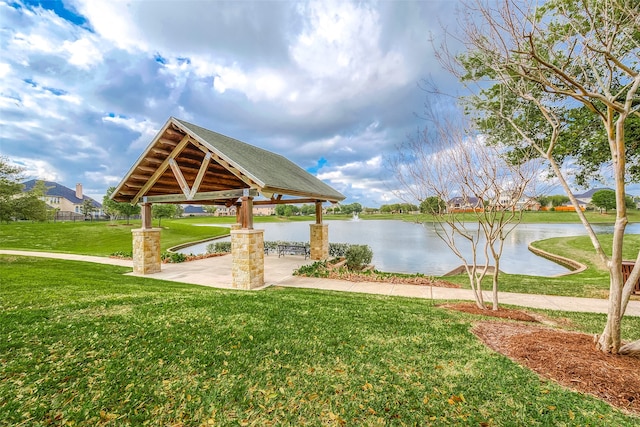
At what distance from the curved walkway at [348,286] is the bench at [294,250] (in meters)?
1.45

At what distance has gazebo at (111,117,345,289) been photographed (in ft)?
26.3

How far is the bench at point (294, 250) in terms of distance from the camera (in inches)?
550

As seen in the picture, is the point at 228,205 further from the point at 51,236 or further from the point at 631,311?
the point at 51,236

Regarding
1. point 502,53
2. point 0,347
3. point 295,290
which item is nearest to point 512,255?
point 295,290

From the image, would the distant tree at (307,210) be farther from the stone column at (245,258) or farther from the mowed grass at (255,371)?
the mowed grass at (255,371)

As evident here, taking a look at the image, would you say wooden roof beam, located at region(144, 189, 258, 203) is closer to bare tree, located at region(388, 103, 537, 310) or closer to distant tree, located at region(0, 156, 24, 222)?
bare tree, located at region(388, 103, 537, 310)

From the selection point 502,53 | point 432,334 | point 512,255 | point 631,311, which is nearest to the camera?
point 502,53

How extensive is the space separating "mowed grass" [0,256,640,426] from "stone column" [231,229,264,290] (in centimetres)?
273

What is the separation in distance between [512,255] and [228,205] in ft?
58.3

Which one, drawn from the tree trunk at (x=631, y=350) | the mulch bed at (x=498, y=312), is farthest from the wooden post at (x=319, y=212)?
the tree trunk at (x=631, y=350)

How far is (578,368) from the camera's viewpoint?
3.39 m

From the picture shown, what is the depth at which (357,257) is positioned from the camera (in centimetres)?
1314

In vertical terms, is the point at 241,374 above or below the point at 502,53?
below

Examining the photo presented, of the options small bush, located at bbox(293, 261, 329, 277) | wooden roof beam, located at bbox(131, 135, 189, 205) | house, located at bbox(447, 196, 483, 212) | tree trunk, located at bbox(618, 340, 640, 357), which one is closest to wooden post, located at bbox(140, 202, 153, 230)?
wooden roof beam, located at bbox(131, 135, 189, 205)
